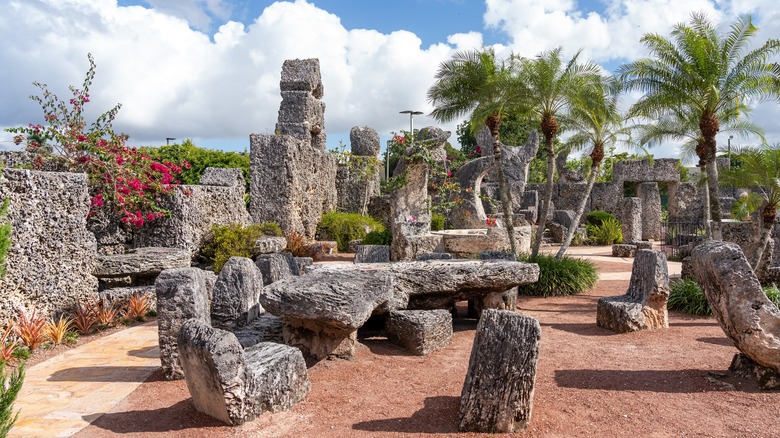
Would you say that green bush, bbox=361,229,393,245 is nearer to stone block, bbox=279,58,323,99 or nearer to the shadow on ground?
stone block, bbox=279,58,323,99

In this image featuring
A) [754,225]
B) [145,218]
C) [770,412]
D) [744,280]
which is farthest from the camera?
[754,225]

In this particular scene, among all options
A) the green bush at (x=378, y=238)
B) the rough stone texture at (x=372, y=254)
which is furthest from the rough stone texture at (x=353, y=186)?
the rough stone texture at (x=372, y=254)

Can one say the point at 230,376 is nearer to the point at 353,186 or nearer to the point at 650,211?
the point at 353,186

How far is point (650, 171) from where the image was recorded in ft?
75.9

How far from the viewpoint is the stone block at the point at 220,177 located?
40.5 ft

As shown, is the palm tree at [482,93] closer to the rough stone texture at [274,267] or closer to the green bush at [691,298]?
the green bush at [691,298]

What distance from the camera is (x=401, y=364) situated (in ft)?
20.4

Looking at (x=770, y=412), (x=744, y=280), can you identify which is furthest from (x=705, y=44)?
(x=770, y=412)

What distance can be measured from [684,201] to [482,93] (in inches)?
642

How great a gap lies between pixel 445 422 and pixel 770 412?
267 cm

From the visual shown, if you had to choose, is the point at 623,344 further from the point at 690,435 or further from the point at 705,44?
the point at 705,44

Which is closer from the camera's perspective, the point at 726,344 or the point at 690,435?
the point at 690,435

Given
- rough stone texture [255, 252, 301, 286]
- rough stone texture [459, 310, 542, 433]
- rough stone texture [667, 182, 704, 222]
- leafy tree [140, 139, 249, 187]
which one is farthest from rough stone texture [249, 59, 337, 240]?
rough stone texture [667, 182, 704, 222]

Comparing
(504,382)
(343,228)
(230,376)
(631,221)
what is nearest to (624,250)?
(631,221)
